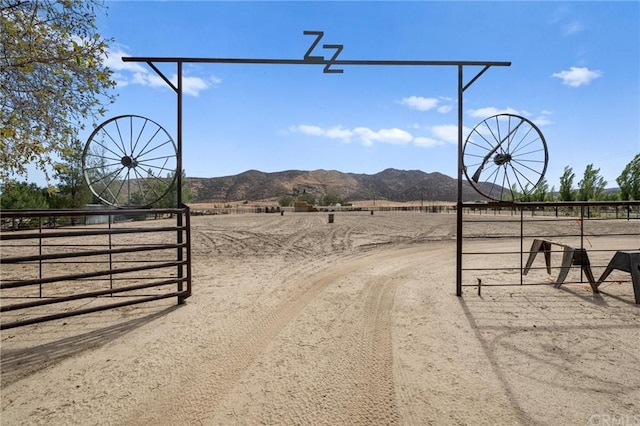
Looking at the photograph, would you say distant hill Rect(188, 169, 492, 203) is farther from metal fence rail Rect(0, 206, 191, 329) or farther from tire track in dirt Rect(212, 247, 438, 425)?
tire track in dirt Rect(212, 247, 438, 425)

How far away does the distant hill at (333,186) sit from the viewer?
12722cm

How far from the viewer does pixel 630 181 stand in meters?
38.5

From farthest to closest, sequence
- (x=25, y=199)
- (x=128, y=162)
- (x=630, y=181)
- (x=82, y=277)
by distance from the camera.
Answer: (x=630, y=181)
(x=25, y=199)
(x=128, y=162)
(x=82, y=277)

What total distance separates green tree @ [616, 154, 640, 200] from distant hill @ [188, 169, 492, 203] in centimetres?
7278

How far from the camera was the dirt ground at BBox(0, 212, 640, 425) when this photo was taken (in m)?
2.61

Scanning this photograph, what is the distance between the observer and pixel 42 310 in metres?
5.20

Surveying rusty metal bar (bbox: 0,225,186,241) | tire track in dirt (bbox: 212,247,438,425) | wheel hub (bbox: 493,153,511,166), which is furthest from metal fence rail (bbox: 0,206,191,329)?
wheel hub (bbox: 493,153,511,166)

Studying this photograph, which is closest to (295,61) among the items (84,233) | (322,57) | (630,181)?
(322,57)

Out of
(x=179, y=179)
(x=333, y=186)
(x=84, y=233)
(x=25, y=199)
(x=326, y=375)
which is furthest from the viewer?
(x=333, y=186)

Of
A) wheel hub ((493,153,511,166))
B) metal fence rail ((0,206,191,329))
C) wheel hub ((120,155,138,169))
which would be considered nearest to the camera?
metal fence rail ((0,206,191,329))

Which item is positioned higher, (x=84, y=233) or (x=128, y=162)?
(x=128, y=162)

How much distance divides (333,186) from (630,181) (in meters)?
121

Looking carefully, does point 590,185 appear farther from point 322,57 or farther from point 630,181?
point 322,57

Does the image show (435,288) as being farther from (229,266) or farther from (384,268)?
(229,266)
